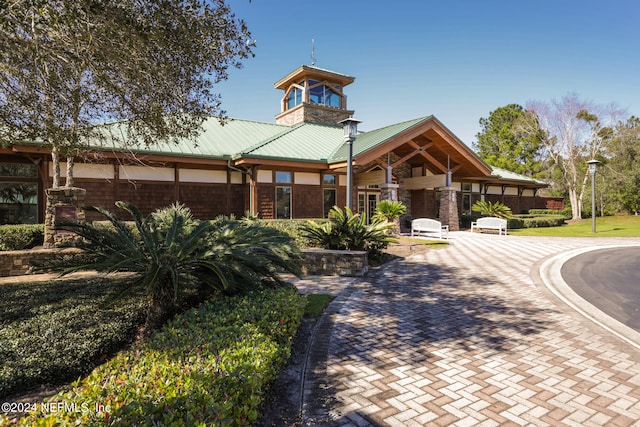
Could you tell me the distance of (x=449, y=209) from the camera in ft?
72.0

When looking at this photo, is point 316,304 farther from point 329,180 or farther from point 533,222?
point 533,222

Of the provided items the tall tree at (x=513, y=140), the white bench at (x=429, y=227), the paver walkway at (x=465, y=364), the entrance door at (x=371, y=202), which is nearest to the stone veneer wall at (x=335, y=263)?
the paver walkway at (x=465, y=364)

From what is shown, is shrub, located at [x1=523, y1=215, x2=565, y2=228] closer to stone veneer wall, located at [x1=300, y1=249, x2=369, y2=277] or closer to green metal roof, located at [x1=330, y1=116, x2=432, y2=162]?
green metal roof, located at [x1=330, y1=116, x2=432, y2=162]

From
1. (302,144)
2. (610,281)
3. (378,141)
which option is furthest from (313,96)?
(610,281)

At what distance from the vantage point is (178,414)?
7.38 feet

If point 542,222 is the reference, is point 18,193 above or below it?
above

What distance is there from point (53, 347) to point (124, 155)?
1130 cm

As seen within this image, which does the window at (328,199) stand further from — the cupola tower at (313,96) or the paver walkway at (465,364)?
the paver walkway at (465,364)

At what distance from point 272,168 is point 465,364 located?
1399 cm

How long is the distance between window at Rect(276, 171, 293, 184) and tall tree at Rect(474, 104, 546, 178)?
3132 cm

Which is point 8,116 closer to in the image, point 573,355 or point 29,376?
point 29,376

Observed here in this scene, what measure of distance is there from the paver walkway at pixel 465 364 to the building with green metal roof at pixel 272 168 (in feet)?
27.8

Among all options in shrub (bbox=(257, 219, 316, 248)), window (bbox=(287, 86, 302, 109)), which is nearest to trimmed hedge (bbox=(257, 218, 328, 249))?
shrub (bbox=(257, 219, 316, 248))

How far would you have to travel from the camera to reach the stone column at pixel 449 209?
21.9m
